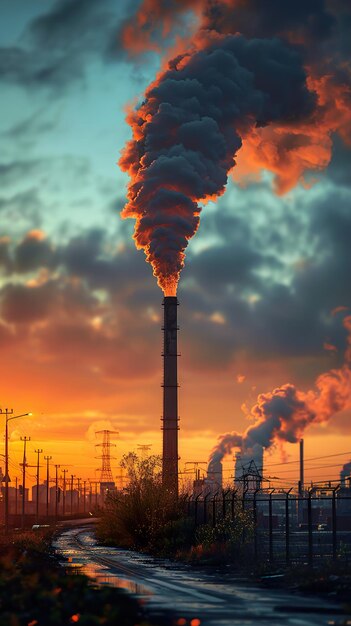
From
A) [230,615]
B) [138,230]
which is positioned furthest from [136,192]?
[230,615]

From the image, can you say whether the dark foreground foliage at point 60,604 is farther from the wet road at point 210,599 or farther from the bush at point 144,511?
the bush at point 144,511

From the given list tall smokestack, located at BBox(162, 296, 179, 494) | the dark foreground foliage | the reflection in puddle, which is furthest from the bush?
the dark foreground foliage

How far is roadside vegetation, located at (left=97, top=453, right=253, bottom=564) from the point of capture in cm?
3928

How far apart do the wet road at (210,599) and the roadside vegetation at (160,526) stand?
189 inches

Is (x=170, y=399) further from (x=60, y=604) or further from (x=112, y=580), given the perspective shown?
(x=60, y=604)

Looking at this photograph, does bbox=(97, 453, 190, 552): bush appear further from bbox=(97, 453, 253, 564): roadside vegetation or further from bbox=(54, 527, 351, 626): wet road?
bbox=(54, 527, 351, 626): wet road

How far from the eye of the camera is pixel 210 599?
2144 cm

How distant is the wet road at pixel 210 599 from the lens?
17016 mm

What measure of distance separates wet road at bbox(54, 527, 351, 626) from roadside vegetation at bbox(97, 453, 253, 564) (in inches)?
189

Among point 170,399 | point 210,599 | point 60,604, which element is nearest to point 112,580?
point 210,599

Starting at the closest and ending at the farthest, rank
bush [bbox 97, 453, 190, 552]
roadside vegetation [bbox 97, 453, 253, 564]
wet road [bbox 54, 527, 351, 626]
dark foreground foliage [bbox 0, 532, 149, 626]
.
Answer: dark foreground foliage [bbox 0, 532, 149, 626], wet road [bbox 54, 527, 351, 626], roadside vegetation [bbox 97, 453, 253, 564], bush [bbox 97, 453, 190, 552]

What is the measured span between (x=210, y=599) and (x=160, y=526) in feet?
87.4

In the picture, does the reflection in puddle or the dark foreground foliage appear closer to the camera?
the dark foreground foliage

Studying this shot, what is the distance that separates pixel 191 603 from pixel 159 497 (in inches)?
1170
